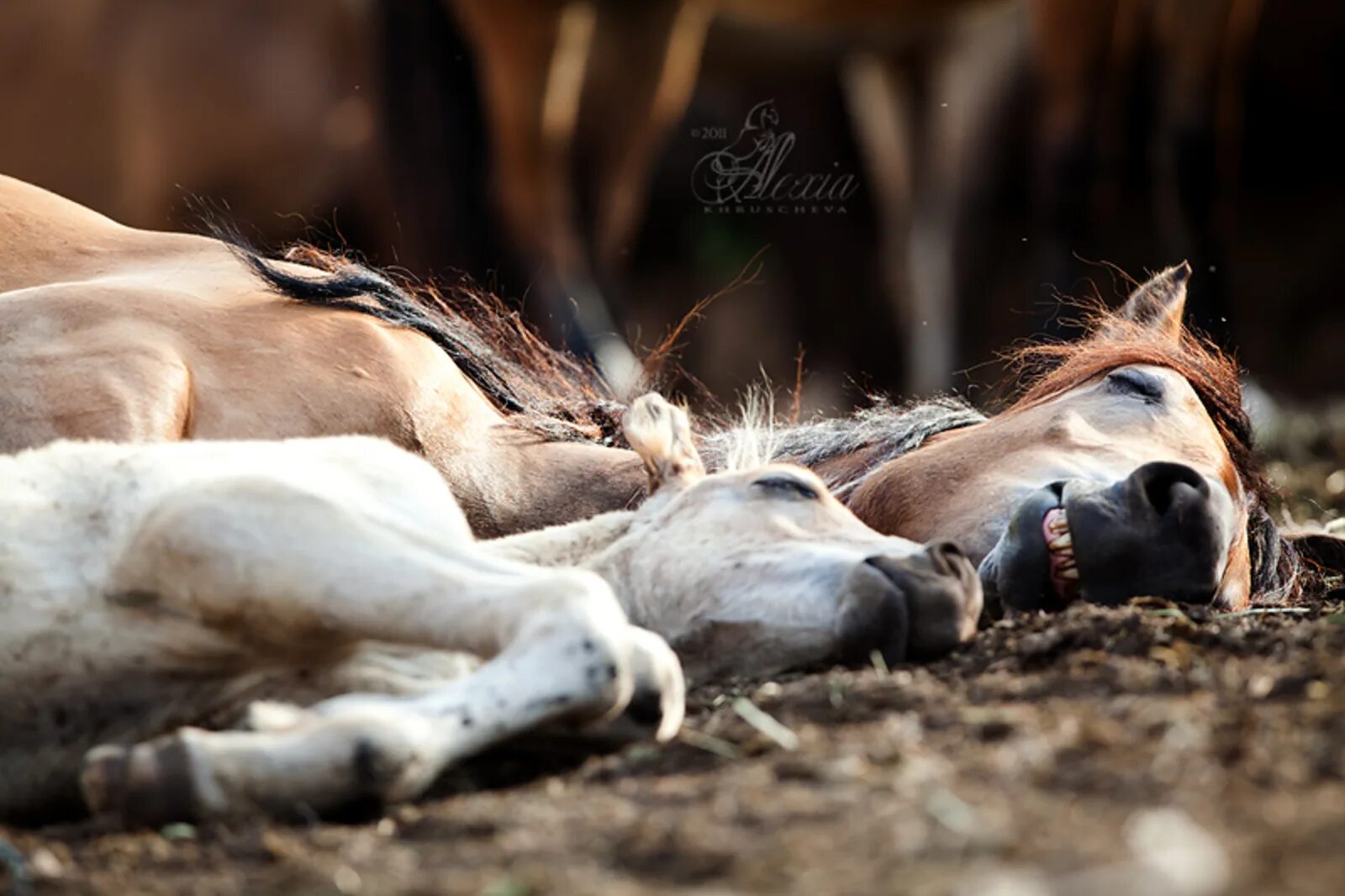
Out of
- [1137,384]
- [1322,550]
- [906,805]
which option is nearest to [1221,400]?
[1137,384]

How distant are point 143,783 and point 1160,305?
2.96 m

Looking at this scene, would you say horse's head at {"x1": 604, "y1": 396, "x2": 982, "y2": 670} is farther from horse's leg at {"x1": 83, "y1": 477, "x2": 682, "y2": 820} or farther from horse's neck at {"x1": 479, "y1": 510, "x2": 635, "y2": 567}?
horse's leg at {"x1": 83, "y1": 477, "x2": 682, "y2": 820}

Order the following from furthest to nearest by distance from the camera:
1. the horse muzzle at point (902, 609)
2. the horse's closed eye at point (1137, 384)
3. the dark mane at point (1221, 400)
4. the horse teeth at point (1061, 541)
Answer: the dark mane at point (1221, 400), the horse's closed eye at point (1137, 384), the horse teeth at point (1061, 541), the horse muzzle at point (902, 609)

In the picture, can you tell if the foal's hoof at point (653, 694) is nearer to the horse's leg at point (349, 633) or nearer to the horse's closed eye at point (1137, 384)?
the horse's leg at point (349, 633)

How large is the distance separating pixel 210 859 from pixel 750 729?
0.80 meters

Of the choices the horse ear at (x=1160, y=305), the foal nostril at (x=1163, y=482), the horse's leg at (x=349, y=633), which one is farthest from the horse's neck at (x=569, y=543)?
the horse ear at (x=1160, y=305)

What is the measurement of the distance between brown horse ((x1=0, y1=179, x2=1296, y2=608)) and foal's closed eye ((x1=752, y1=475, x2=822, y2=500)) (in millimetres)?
409

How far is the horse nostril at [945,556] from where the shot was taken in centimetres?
303

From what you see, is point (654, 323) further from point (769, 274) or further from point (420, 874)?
point (420, 874)

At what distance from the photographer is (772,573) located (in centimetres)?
312

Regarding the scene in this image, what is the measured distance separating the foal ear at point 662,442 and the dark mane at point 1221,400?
1055mm

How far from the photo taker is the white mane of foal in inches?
94.9

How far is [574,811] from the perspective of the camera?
2.28m
